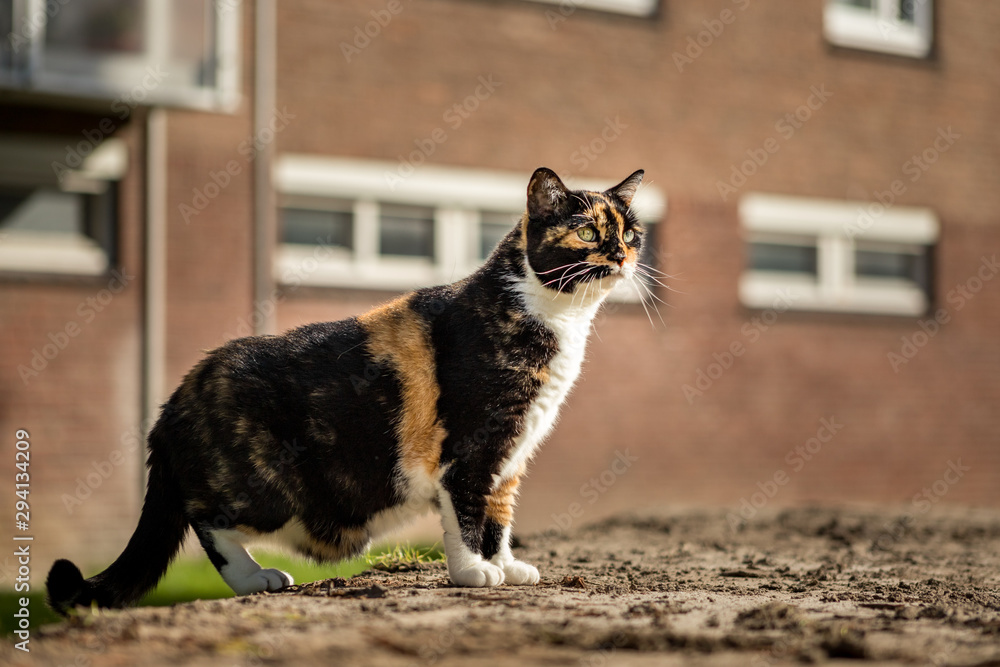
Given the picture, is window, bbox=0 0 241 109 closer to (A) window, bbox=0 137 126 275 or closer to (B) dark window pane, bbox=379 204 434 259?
(A) window, bbox=0 137 126 275

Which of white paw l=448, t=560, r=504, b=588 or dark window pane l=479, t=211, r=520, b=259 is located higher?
dark window pane l=479, t=211, r=520, b=259

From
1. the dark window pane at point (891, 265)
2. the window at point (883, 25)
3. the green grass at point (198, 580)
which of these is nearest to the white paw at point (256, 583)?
the green grass at point (198, 580)

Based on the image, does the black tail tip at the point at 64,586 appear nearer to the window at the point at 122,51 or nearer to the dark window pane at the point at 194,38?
the window at the point at 122,51

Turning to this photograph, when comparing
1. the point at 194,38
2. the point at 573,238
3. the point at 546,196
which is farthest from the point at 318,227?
the point at 573,238

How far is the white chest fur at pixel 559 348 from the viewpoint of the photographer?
165 inches

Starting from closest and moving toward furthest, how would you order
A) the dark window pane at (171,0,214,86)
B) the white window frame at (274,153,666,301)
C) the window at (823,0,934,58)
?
the dark window pane at (171,0,214,86) < the white window frame at (274,153,666,301) < the window at (823,0,934,58)

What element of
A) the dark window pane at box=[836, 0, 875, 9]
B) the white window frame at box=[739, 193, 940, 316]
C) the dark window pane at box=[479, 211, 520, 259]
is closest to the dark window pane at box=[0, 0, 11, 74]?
the dark window pane at box=[479, 211, 520, 259]

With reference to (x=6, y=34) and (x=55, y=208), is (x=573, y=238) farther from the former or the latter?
(x=55, y=208)

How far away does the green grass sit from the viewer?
556 centimetres

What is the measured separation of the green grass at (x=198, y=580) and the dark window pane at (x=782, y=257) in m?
7.56

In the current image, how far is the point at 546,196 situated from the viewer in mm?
4332

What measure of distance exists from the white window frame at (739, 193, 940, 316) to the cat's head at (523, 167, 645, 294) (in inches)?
369

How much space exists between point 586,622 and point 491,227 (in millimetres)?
9357

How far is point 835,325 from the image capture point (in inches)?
555
